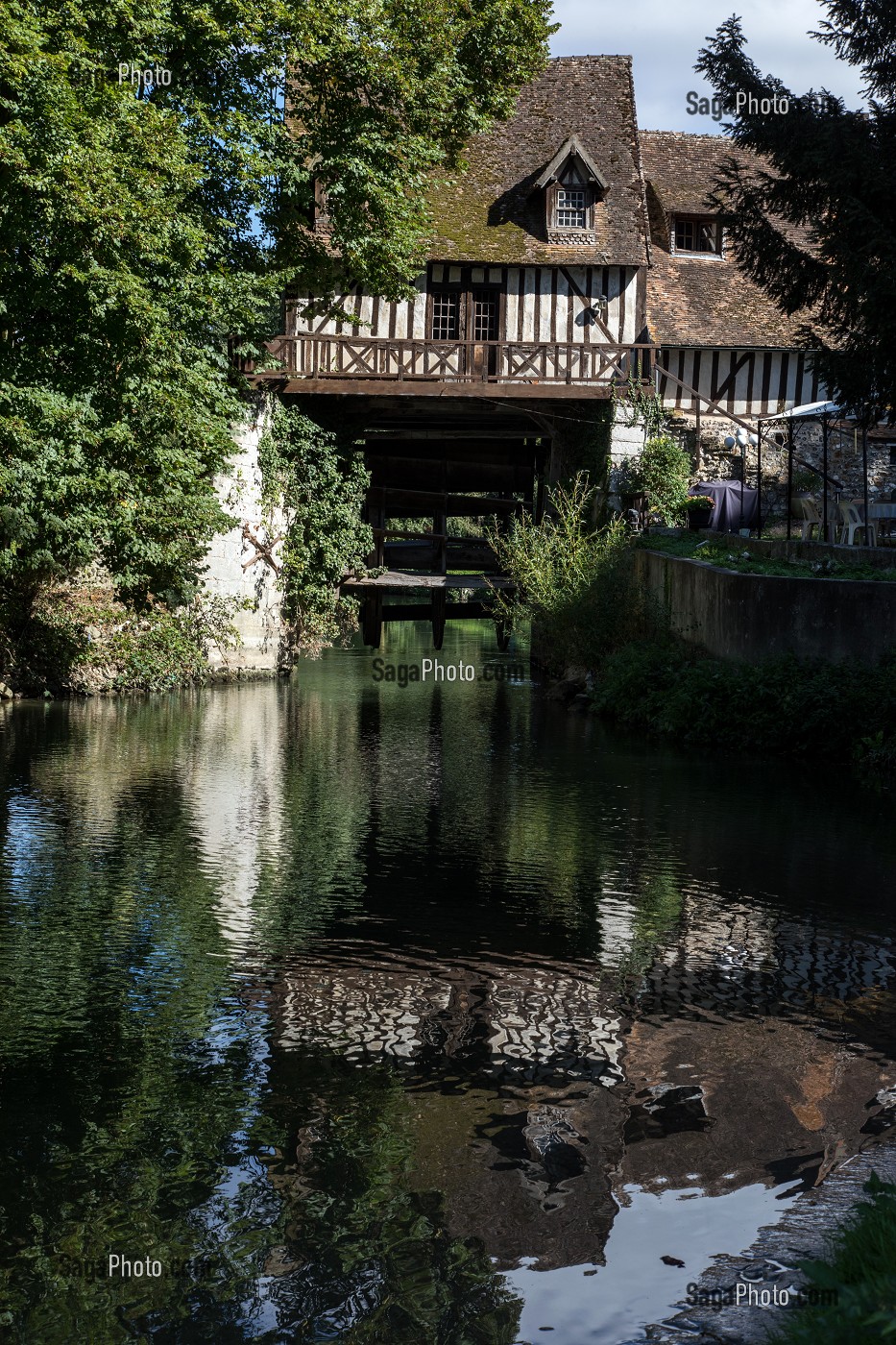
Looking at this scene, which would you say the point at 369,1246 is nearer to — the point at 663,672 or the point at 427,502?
the point at 663,672

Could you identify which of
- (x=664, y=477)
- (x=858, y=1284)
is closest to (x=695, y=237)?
(x=664, y=477)

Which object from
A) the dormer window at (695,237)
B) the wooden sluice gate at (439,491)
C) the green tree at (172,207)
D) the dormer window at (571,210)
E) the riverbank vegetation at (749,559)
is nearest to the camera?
the green tree at (172,207)

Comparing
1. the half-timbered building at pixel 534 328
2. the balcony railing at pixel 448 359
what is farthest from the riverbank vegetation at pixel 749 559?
the balcony railing at pixel 448 359

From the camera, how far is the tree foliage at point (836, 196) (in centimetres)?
1383

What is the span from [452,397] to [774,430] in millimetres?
7155

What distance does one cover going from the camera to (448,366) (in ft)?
74.7

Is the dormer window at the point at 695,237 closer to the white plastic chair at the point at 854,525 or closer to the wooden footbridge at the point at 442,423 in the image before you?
the wooden footbridge at the point at 442,423

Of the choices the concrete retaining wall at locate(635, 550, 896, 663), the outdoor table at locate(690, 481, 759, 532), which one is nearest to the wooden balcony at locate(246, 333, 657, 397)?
the outdoor table at locate(690, 481, 759, 532)

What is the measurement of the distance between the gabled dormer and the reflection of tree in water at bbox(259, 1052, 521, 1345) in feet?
69.7

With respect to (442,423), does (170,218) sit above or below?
above

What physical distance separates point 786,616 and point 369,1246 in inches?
432

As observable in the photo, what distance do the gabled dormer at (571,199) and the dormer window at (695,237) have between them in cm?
493

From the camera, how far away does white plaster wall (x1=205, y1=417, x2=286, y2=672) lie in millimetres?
19922

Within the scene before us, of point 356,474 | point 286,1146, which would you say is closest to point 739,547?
point 356,474
